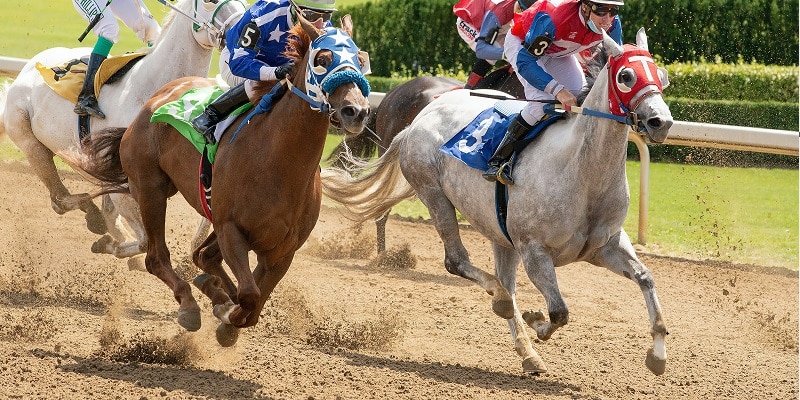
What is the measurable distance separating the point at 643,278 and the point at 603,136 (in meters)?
0.70

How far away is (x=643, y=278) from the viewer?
5.12 meters

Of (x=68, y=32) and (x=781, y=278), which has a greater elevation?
(x=781, y=278)

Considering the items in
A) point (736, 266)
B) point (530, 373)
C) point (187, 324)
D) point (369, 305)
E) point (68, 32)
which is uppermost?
point (187, 324)

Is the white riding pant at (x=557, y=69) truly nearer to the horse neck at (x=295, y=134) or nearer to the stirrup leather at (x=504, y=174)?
the stirrup leather at (x=504, y=174)

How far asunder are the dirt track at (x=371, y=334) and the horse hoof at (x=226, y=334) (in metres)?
0.12

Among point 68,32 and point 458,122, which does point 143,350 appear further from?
point 68,32

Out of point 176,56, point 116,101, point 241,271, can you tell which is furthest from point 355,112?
point 116,101

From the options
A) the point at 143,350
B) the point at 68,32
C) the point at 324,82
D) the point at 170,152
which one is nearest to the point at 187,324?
the point at 143,350

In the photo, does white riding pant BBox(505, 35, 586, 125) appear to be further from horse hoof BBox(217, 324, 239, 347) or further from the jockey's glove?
horse hoof BBox(217, 324, 239, 347)

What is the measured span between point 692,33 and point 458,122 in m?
9.59

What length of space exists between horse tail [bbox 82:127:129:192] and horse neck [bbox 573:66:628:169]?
100 inches

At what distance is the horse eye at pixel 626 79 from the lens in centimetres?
474

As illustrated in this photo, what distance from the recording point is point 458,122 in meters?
6.07

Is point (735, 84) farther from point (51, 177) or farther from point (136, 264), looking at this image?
point (51, 177)
